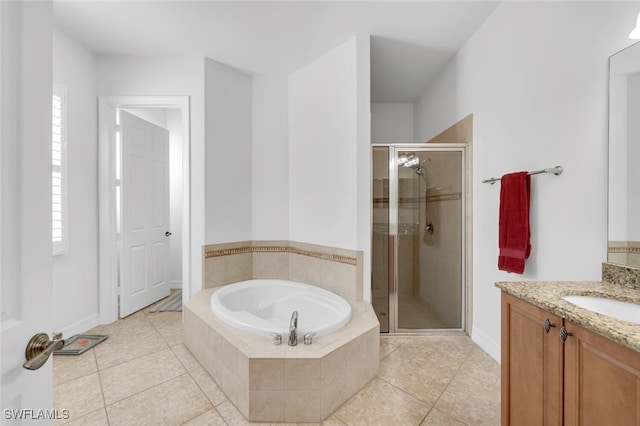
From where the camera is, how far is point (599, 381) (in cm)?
79

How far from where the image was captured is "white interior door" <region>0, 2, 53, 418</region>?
1.79 ft

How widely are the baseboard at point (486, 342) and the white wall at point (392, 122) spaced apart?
2.59 m

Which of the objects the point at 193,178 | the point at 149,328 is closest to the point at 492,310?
the point at 193,178

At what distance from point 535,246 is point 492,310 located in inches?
Answer: 25.9

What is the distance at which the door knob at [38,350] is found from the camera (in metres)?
0.57

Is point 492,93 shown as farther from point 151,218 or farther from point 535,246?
point 151,218

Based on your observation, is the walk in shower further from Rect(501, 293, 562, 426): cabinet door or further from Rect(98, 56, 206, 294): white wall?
Rect(98, 56, 206, 294): white wall

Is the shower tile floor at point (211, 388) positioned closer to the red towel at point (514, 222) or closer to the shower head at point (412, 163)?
the red towel at point (514, 222)

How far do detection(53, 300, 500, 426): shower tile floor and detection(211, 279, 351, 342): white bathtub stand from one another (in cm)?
44

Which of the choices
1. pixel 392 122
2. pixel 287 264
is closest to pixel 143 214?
pixel 287 264

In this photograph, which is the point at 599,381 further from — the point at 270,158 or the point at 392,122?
the point at 392,122

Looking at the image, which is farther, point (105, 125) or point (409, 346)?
point (105, 125)

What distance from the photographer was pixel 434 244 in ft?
8.48

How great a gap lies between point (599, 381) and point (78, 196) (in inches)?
135
